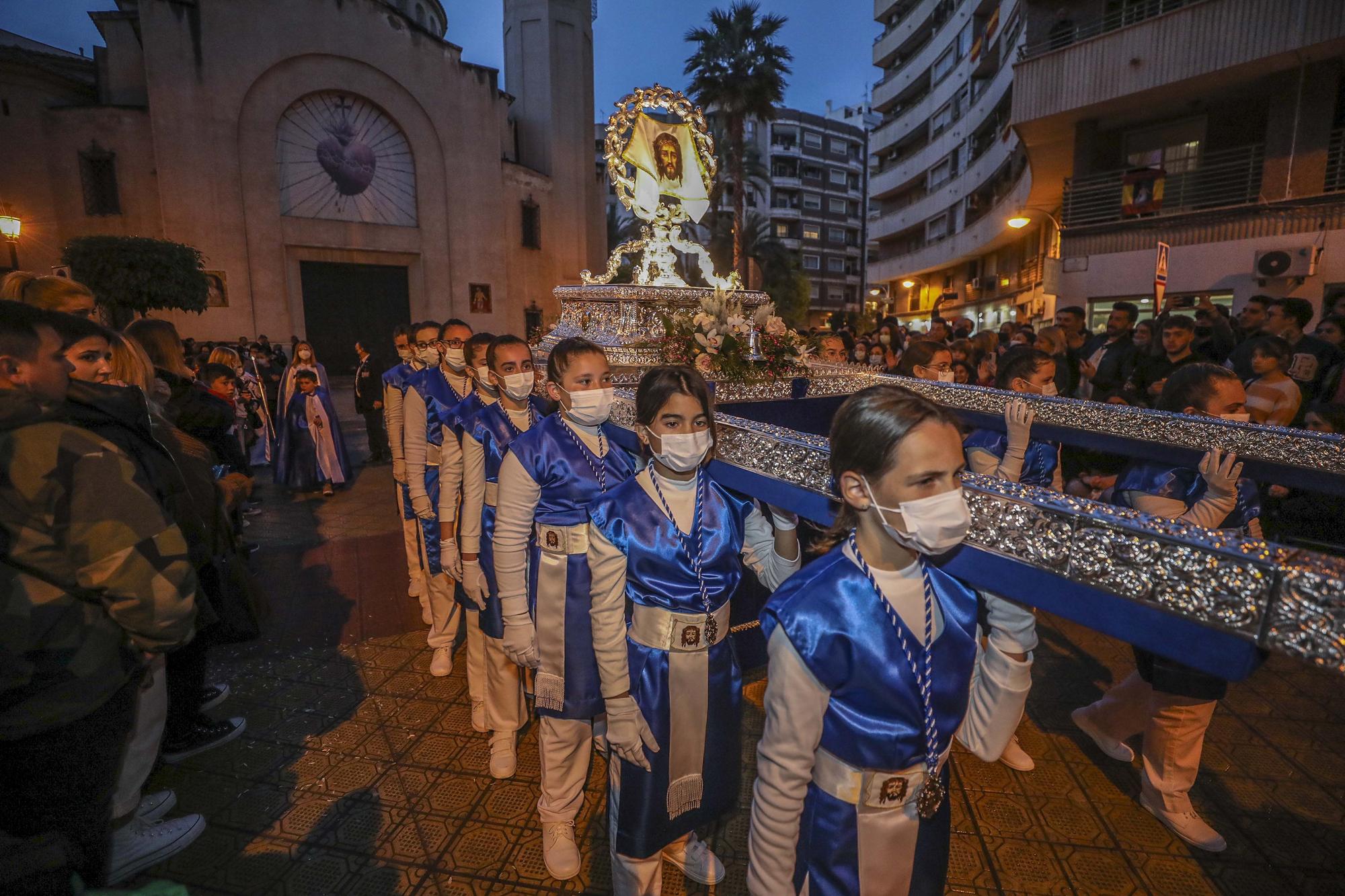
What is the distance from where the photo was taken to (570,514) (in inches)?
97.9

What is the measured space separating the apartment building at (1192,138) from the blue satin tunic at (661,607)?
13.4m

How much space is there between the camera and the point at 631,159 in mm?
4852

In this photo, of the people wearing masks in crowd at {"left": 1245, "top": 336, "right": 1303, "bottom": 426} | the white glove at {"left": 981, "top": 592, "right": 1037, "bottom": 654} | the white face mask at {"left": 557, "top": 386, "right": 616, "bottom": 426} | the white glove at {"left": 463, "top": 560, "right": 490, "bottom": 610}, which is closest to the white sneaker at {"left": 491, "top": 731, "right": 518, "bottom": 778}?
the white glove at {"left": 463, "top": 560, "right": 490, "bottom": 610}

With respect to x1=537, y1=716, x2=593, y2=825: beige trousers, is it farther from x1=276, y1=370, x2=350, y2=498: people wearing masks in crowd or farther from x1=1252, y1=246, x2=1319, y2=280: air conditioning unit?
x1=1252, y1=246, x2=1319, y2=280: air conditioning unit

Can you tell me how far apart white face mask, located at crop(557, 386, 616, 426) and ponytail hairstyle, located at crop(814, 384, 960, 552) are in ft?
3.90

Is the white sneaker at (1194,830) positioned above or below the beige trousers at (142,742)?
below

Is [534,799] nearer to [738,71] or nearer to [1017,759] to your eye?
[1017,759]

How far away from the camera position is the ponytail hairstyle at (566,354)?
8.27 feet

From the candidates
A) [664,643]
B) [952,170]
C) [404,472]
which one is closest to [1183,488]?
[664,643]

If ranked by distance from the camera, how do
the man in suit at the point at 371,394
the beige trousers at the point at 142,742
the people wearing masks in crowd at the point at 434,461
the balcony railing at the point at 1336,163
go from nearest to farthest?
the beige trousers at the point at 142,742
the people wearing masks in crowd at the point at 434,461
the man in suit at the point at 371,394
the balcony railing at the point at 1336,163

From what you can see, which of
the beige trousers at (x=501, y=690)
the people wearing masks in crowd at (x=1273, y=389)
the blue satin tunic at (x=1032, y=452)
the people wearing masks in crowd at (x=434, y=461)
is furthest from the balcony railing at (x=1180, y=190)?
the beige trousers at (x=501, y=690)

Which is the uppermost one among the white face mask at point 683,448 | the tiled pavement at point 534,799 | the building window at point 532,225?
the building window at point 532,225

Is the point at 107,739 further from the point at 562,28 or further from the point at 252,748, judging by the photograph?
the point at 562,28

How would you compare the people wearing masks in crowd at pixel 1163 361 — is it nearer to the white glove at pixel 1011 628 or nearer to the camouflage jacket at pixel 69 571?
the white glove at pixel 1011 628
